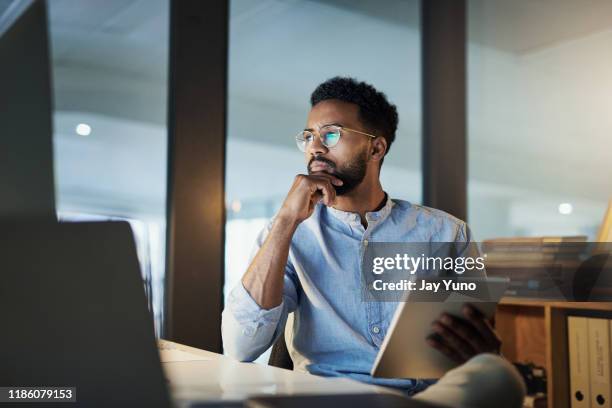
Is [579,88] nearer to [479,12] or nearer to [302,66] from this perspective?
[479,12]

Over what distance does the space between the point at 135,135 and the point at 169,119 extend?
0.15m

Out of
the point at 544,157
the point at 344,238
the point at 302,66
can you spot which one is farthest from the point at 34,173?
the point at 544,157

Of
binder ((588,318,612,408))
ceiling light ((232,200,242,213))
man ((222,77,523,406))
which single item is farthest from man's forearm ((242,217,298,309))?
binder ((588,318,612,408))

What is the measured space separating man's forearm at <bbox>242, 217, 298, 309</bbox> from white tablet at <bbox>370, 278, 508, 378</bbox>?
57cm

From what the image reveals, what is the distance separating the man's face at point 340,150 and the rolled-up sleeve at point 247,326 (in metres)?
0.49

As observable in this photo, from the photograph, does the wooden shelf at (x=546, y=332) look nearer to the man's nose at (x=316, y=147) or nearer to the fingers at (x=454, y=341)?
the man's nose at (x=316, y=147)

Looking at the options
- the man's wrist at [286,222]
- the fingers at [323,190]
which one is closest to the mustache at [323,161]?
the fingers at [323,190]

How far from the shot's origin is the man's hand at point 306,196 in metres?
1.74

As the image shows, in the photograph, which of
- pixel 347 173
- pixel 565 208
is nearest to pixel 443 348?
pixel 347 173

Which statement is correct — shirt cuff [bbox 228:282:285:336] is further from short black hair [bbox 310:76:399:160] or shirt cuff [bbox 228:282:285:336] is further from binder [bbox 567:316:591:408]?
binder [bbox 567:316:591:408]

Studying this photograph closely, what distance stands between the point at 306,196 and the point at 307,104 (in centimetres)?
140

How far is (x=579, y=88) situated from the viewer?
3.42 metres

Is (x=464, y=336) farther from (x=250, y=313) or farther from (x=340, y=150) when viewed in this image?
(x=340, y=150)

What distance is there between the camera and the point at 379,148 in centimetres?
217
